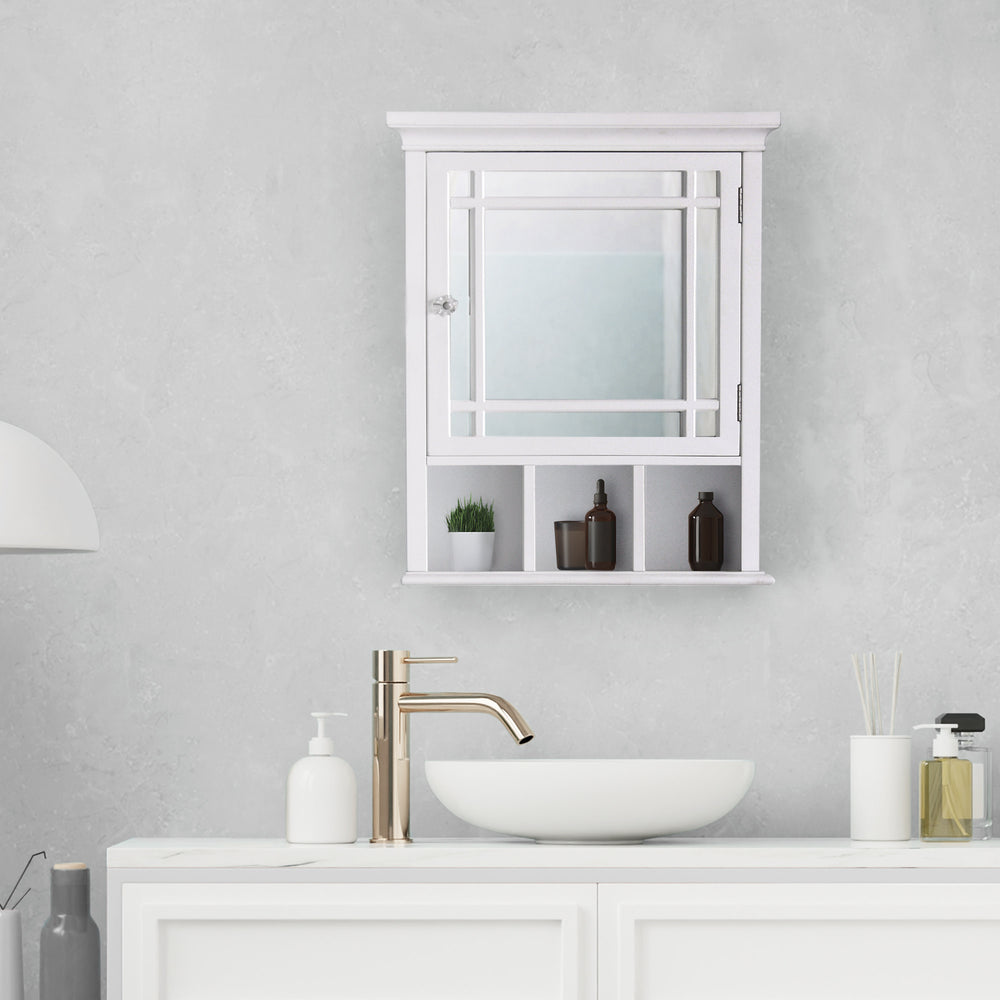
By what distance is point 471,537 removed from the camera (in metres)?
2.01

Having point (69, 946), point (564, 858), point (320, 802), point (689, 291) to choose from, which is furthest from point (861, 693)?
point (69, 946)

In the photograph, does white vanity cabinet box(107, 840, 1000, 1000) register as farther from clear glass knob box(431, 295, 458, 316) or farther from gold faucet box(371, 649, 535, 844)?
clear glass knob box(431, 295, 458, 316)

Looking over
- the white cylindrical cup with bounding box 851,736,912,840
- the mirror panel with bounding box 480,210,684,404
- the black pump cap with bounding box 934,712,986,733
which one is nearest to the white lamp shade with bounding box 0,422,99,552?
the mirror panel with bounding box 480,210,684,404

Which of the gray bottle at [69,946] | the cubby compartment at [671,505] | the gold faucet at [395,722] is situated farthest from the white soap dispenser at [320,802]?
the cubby compartment at [671,505]

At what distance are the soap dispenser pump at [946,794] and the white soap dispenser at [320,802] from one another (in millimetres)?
808

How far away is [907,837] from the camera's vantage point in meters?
1.85

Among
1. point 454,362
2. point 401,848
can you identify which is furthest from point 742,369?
point 401,848

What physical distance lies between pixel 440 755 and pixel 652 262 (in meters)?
0.83

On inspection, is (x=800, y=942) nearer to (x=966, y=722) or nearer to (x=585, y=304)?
(x=966, y=722)

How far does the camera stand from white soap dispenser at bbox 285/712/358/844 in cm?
180

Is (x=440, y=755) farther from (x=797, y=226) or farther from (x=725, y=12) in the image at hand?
(x=725, y=12)

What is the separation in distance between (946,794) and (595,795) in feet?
1.73

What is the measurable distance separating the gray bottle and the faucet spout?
493mm

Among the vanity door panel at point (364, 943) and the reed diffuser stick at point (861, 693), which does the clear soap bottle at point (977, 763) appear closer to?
the reed diffuser stick at point (861, 693)
